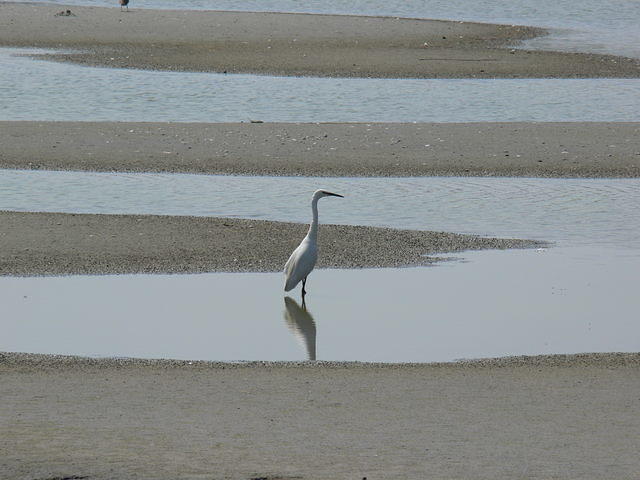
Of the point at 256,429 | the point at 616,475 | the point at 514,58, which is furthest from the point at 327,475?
the point at 514,58

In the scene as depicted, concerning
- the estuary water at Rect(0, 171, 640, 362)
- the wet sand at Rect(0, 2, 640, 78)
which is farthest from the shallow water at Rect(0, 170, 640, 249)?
the wet sand at Rect(0, 2, 640, 78)

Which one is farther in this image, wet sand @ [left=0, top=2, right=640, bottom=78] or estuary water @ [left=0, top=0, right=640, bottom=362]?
wet sand @ [left=0, top=2, right=640, bottom=78]

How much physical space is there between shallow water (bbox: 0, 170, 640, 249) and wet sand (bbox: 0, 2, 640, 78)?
12579 mm

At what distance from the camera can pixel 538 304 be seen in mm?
12227

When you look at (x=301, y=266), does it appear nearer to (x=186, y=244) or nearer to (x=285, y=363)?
(x=285, y=363)

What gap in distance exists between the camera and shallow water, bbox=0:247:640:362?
10.7 metres

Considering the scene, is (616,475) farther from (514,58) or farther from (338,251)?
(514,58)

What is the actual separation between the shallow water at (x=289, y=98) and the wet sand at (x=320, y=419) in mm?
14825

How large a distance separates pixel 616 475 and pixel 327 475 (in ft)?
5.32

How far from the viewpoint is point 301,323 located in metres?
11.5

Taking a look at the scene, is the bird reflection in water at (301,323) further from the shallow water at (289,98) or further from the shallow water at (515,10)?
the shallow water at (515,10)

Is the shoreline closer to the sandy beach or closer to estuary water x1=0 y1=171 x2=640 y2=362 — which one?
the sandy beach

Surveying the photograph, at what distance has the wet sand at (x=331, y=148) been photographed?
19.7 metres

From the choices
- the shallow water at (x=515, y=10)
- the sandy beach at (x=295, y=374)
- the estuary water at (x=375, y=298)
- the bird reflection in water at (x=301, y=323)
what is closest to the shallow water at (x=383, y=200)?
the estuary water at (x=375, y=298)
